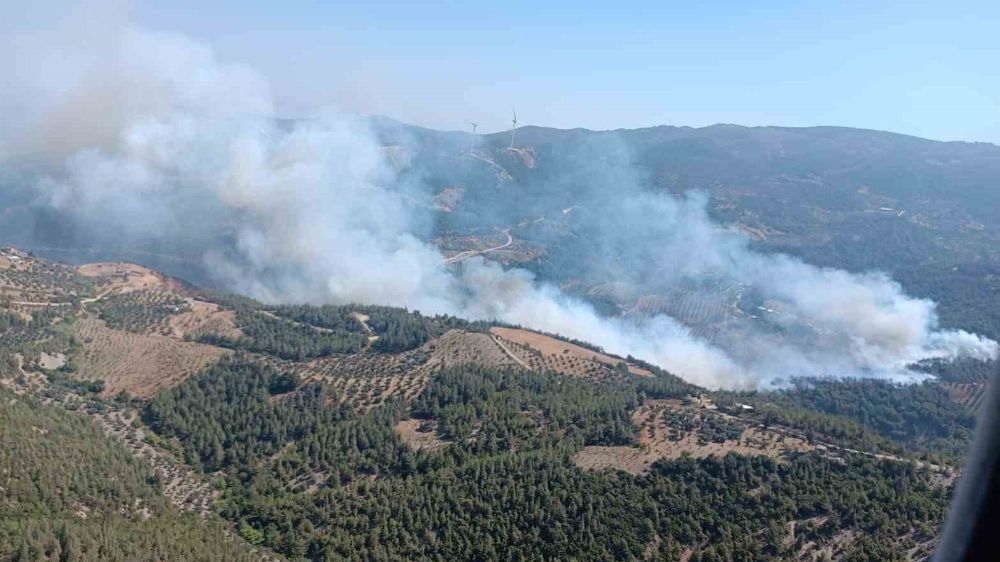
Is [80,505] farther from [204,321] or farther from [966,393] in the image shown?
[966,393]

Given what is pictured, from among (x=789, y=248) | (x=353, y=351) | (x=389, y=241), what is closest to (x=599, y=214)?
(x=789, y=248)

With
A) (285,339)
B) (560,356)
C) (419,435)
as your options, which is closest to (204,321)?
(285,339)

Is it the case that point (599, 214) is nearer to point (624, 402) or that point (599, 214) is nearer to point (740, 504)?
point (624, 402)

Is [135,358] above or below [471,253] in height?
below

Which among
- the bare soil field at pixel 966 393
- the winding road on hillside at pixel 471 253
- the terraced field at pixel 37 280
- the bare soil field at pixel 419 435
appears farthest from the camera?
the winding road on hillside at pixel 471 253

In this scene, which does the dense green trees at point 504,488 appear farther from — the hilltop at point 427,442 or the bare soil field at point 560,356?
the bare soil field at point 560,356

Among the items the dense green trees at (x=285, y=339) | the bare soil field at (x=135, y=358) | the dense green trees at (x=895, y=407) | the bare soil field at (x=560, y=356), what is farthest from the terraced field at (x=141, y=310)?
the dense green trees at (x=895, y=407)

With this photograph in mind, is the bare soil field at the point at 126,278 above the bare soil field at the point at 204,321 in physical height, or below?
above
